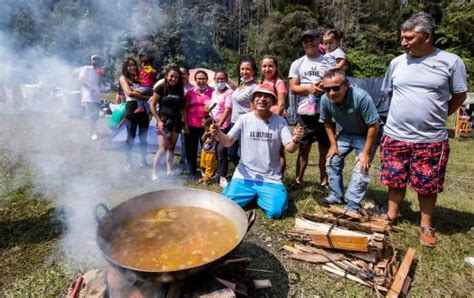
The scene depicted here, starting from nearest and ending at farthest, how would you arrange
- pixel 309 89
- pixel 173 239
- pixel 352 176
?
pixel 173 239
pixel 352 176
pixel 309 89

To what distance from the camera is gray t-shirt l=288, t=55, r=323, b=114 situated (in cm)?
419

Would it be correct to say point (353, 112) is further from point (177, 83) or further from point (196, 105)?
point (177, 83)

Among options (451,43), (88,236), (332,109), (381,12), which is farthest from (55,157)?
(381,12)

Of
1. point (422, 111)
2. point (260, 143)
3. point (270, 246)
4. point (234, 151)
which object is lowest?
point (270, 246)

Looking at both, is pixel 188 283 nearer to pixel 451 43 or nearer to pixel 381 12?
pixel 451 43

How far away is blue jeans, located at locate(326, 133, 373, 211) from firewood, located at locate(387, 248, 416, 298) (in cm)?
78

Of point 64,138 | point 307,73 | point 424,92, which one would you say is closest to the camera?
point 424,92

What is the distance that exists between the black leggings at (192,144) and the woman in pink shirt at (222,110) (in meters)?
0.42

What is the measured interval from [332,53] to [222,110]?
5.95 ft

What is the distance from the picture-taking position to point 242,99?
4523mm

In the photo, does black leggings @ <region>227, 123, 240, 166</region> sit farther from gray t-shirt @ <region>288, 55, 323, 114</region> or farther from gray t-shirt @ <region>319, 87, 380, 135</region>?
gray t-shirt @ <region>319, 87, 380, 135</region>

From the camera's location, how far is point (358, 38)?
2811cm

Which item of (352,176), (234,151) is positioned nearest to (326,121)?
(352,176)

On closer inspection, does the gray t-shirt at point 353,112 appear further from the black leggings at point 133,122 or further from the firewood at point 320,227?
the black leggings at point 133,122
